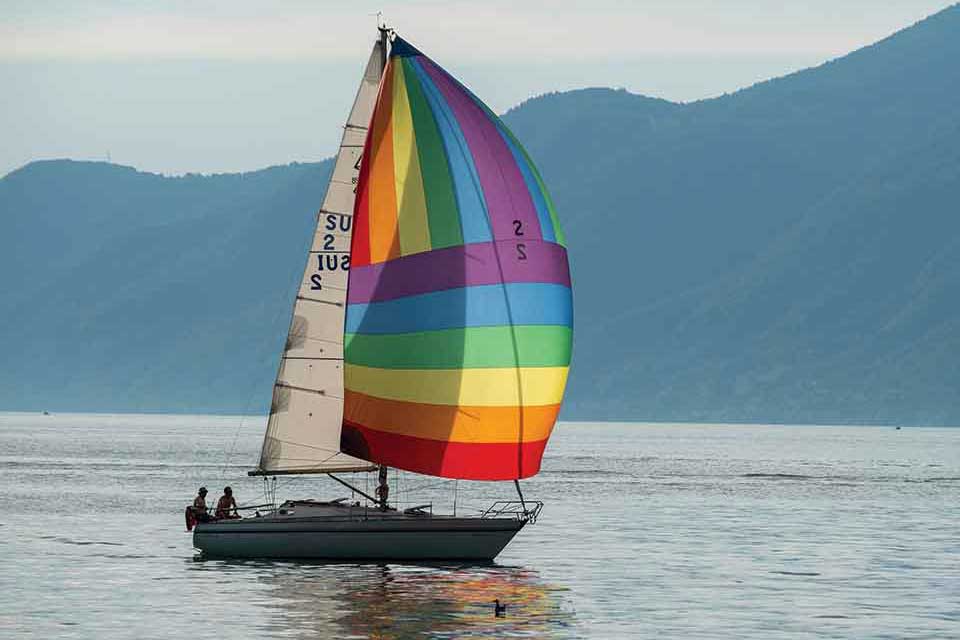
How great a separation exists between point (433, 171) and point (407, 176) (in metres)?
0.73

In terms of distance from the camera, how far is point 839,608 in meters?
51.8

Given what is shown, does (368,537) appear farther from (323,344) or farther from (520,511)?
(520,511)

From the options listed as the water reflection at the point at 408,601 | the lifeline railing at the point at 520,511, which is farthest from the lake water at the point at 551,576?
the lifeline railing at the point at 520,511

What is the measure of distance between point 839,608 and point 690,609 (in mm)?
3886

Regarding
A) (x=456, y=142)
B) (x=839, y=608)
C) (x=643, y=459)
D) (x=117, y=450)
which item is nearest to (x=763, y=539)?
(x=839, y=608)

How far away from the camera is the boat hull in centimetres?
5412

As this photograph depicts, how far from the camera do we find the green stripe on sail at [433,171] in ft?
172

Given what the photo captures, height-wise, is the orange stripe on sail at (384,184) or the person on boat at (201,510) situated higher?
the orange stripe on sail at (384,184)

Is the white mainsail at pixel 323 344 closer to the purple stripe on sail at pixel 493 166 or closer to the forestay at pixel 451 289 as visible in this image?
the forestay at pixel 451 289

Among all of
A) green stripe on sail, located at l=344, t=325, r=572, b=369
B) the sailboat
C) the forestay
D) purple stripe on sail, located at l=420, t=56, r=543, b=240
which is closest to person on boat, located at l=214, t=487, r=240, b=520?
the sailboat

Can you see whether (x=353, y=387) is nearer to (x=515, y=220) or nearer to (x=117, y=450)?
(x=515, y=220)

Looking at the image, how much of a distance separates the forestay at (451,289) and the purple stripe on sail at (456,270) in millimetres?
26

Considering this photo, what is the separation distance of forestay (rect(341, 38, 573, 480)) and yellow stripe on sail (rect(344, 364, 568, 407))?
0.03 m

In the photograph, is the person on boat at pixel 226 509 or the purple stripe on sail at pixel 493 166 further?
the person on boat at pixel 226 509
